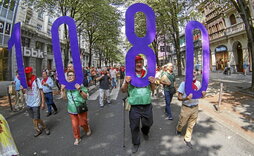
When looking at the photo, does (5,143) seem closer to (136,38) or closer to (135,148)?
(135,148)

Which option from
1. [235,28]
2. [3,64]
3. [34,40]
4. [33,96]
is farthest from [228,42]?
[3,64]

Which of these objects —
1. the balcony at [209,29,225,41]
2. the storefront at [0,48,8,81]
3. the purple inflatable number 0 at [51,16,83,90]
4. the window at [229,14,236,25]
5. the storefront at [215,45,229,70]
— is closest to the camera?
the purple inflatable number 0 at [51,16,83,90]

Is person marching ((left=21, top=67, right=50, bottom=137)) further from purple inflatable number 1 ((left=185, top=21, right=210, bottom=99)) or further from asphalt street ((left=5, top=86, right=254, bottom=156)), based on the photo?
purple inflatable number 1 ((left=185, top=21, right=210, bottom=99))

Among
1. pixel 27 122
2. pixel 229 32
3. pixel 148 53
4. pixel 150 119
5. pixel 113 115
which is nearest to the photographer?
pixel 148 53

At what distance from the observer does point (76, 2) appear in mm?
12867

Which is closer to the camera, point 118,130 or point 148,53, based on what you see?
point 148,53

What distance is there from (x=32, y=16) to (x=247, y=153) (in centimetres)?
3050

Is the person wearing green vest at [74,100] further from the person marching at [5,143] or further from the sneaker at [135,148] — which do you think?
the person marching at [5,143]

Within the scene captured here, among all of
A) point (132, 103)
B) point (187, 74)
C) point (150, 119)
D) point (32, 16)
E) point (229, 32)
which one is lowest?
point (150, 119)

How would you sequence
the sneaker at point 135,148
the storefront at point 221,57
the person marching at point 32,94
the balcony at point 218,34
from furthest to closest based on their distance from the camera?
the storefront at point 221,57 → the balcony at point 218,34 → the person marching at point 32,94 → the sneaker at point 135,148

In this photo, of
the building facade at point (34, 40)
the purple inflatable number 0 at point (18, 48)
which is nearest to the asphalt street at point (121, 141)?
the purple inflatable number 0 at point (18, 48)

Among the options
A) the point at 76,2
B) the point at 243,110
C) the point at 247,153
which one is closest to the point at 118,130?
the point at 247,153

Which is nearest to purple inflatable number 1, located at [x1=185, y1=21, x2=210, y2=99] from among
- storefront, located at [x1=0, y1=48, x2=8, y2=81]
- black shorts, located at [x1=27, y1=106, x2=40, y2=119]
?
black shorts, located at [x1=27, y1=106, x2=40, y2=119]

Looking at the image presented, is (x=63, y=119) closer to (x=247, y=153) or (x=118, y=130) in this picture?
(x=118, y=130)
